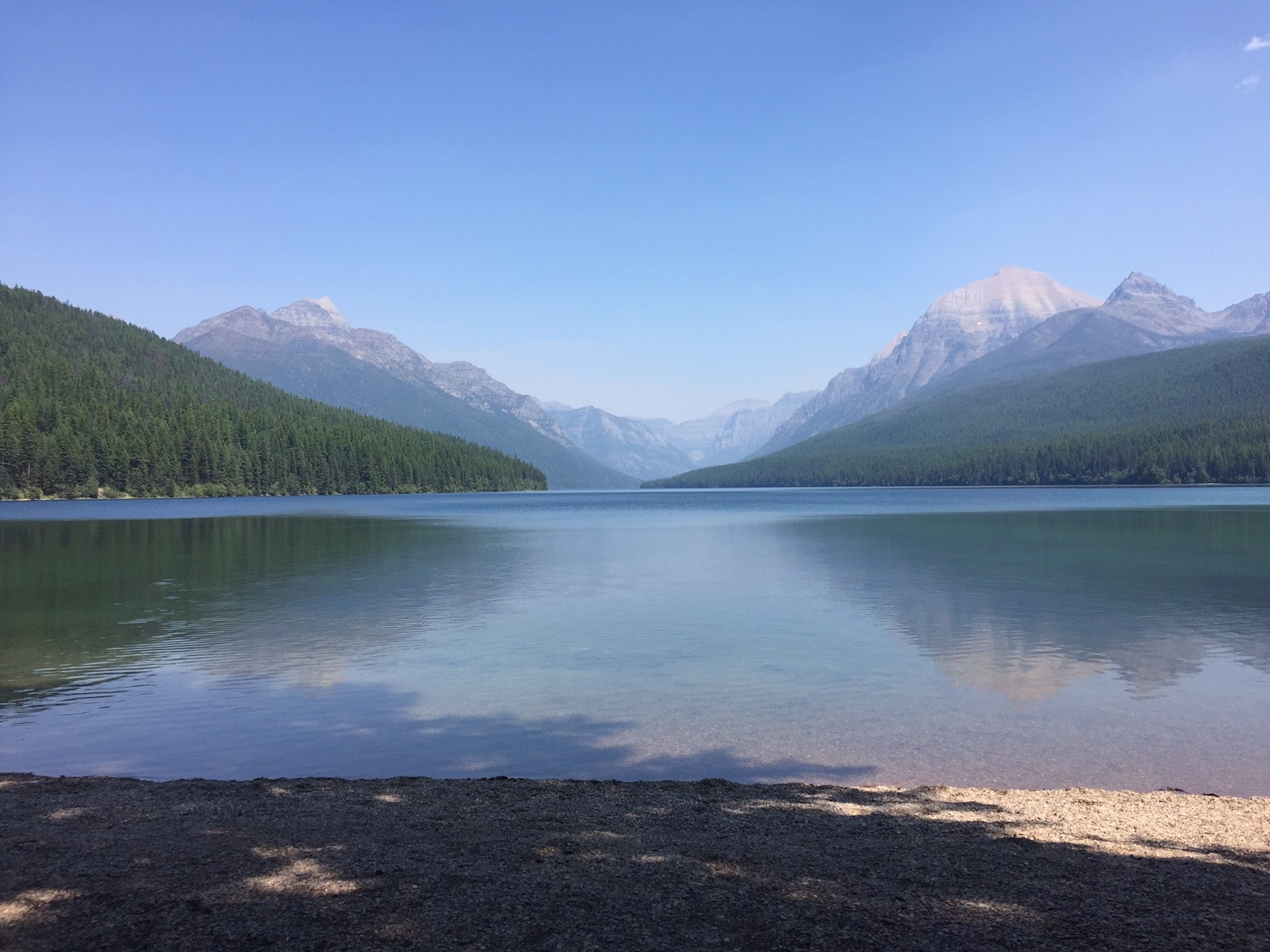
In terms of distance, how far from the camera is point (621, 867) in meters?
8.88

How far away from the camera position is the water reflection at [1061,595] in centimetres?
2294

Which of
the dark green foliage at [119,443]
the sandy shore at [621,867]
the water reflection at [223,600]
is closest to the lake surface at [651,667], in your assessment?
the water reflection at [223,600]

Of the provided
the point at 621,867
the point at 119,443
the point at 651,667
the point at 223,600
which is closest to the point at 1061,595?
the point at 651,667

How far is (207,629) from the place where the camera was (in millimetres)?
28188

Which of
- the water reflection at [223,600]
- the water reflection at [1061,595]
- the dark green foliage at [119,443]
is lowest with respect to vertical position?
the water reflection at [1061,595]

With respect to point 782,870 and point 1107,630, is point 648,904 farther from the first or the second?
point 1107,630

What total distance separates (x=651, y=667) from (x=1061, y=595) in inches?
858

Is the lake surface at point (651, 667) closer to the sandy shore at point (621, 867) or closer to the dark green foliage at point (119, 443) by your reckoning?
the sandy shore at point (621, 867)

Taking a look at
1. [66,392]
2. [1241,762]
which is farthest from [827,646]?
[66,392]

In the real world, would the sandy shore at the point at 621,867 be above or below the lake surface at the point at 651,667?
above

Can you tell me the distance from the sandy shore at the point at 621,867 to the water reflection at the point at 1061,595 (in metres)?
10.00

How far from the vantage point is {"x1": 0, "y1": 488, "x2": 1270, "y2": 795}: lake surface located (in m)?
15.2

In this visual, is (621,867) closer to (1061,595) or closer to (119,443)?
(1061,595)

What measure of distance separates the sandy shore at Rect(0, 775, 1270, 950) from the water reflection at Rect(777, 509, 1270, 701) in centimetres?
1000
